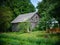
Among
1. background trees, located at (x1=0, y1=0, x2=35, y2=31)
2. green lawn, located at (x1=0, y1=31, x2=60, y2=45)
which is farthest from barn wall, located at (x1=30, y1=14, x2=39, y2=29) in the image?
green lawn, located at (x1=0, y1=31, x2=60, y2=45)

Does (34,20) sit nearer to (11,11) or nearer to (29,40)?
(11,11)

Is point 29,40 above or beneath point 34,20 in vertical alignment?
beneath

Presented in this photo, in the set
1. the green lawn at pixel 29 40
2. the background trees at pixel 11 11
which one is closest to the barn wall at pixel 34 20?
the background trees at pixel 11 11

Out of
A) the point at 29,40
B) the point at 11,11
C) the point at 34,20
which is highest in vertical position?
the point at 11,11

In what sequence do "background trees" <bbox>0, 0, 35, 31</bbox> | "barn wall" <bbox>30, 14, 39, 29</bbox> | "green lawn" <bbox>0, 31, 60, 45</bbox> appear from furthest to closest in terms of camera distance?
"barn wall" <bbox>30, 14, 39, 29</bbox> → "background trees" <bbox>0, 0, 35, 31</bbox> → "green lawn" <bbox>0, 31, 60, 45</bbox>

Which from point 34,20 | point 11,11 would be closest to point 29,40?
point 34,20

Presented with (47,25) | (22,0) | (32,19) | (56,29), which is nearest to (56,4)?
(56,29)

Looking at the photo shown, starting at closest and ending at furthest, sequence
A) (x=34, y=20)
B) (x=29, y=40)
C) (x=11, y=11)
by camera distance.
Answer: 1. (x=29, y=40)
2. (x=34, y=20)
3. (x=11, y=11)

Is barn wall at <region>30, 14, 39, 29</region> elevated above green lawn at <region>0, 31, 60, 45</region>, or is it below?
above

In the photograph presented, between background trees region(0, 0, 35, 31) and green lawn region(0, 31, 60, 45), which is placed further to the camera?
background trees region(0, 0, 35, 31)

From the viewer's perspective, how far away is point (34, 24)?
46.4m

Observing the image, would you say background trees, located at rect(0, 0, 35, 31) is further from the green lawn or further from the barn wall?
the green lawn

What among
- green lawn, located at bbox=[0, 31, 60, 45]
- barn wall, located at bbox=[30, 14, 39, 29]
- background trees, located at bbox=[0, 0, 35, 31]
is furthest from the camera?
barn wall, located at bbox=[30, 14, 39, 29]

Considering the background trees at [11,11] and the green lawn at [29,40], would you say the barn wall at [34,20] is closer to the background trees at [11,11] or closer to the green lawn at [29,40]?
the background trees at [11,11]
